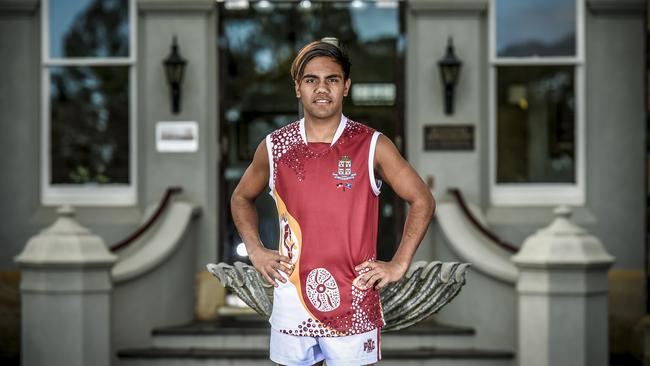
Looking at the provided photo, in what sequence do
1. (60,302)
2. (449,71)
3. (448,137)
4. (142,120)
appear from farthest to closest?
(142,120) < (448,137) < (449,71) < (60,302)

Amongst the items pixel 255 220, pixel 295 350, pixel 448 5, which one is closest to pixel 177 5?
pixel 448 5

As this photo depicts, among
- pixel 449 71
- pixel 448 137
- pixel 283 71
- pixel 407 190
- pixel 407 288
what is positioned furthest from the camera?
pixel 283 71

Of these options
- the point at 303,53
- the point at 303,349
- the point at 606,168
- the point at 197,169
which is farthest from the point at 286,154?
the point at 606,168

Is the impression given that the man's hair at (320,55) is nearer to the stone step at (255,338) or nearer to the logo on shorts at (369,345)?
the logo on shorts at (369,345)

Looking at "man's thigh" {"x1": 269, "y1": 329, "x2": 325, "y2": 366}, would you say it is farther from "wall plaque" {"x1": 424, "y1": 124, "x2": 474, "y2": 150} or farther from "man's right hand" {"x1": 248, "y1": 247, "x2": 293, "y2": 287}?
"wall plaque" {"x1": 424, "y1": 124, "x2": 474, "y2": 150}

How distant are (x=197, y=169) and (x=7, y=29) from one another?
6.87 ft

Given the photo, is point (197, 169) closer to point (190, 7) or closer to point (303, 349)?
point (190, 7)

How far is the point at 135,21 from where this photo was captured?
9680 millimetres

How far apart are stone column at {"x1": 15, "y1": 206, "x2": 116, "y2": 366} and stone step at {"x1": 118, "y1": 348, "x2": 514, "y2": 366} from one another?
561 mm

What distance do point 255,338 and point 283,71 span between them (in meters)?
2.65

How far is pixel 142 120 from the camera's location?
9.63m

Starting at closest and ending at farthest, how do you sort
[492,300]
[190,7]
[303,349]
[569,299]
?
[303,349], [569,299], [492,300], [190,7]

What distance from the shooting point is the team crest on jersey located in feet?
11.5

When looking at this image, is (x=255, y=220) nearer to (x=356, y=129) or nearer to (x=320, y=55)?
(x=356, y=129)
